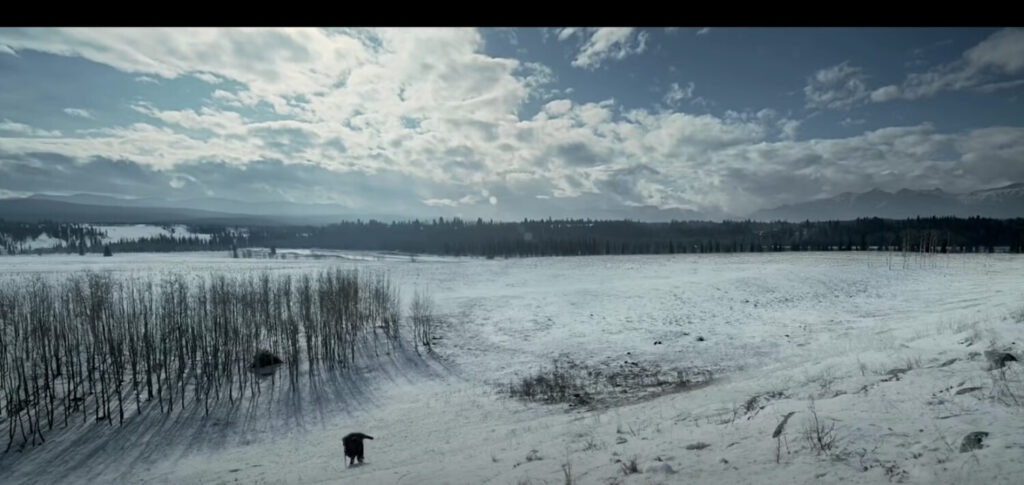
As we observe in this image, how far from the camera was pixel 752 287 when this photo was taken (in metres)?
47.2

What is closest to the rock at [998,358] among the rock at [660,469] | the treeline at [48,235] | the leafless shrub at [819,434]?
the leafless shrub at [819,434]

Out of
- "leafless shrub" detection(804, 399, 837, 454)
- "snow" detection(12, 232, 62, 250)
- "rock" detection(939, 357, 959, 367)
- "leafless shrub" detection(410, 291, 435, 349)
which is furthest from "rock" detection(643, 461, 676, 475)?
"snow" detection(12, 232, 62, 250)

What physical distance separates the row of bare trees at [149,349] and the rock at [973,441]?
2793 centimetres

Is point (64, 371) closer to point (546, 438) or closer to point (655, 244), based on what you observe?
point (546, 438)

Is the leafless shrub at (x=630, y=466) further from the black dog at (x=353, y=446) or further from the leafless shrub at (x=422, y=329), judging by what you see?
the leafless shrub at (x=422, y=329)

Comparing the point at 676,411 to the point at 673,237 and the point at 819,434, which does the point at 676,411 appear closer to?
the point at 819,434

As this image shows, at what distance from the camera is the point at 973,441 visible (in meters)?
7.26

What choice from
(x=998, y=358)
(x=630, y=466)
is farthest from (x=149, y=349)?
(x=998, y=358)

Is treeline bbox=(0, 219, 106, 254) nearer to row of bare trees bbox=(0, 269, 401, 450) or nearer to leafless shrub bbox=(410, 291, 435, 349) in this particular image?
row of bare trees bbox=(0, 269, 401, 450)

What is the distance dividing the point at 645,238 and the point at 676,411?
157 m

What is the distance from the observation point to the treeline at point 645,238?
107938mm

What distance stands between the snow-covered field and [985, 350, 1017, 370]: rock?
1.28 feet
